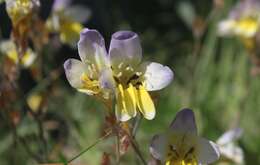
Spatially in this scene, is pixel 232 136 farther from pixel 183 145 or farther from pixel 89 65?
pixel 89 65

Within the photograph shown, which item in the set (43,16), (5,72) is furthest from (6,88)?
(43,16)

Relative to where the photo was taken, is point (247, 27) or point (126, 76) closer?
point (126, 76)

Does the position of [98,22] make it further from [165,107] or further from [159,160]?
[159,160]

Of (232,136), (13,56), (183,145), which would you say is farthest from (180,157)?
(13,56)

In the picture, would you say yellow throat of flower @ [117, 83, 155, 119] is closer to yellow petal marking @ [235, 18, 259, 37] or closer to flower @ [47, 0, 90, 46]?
flower @ [47, 0, 90, 46]

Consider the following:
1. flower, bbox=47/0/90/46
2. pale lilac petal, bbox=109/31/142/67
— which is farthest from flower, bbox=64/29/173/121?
flower, bbox=47/0/90/46

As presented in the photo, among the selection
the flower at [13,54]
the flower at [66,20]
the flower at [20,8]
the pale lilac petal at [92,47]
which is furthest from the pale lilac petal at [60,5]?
the pale lilac petal at [92,47]

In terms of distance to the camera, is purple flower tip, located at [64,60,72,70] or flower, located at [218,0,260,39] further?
flower, located at [218,0,260,39]
